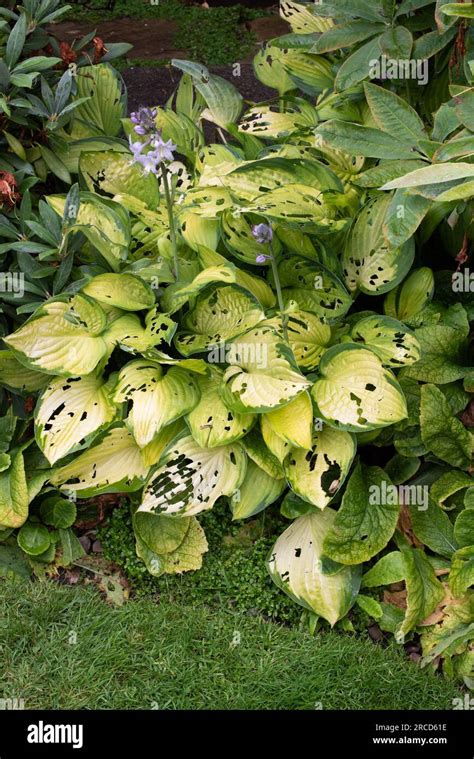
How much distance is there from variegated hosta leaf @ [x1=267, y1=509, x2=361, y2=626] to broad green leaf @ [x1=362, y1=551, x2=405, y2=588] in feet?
0.13

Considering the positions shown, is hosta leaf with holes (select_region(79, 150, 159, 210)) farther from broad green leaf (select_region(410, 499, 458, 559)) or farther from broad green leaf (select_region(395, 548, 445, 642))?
→ broad green leaf (select_region(395, 548, 445, 642))

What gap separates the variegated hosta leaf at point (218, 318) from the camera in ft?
10.0

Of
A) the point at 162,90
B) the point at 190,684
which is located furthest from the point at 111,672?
Answer: the point at 162,90

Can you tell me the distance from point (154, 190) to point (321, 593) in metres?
1.69

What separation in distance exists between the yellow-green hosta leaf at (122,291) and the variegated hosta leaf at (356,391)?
2.18 ft

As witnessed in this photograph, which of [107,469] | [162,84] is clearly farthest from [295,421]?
[162,84]

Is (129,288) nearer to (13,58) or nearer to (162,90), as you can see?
(13,58)

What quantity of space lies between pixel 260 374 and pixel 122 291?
60cm

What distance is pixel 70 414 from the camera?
303 cm

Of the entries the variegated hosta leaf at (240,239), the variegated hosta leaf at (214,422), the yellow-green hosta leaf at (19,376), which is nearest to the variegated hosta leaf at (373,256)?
the variegated hosta leaf at (240,239)

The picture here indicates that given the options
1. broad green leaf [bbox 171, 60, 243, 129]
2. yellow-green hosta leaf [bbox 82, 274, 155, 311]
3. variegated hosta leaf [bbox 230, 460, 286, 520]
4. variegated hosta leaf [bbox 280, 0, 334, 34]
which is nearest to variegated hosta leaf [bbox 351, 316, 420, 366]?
variegated hosta leaf [bbox 230, 460, 286, 520]

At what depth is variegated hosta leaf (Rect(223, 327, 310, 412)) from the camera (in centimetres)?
284

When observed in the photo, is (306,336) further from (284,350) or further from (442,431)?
(442,431)

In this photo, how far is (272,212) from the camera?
2.88m
